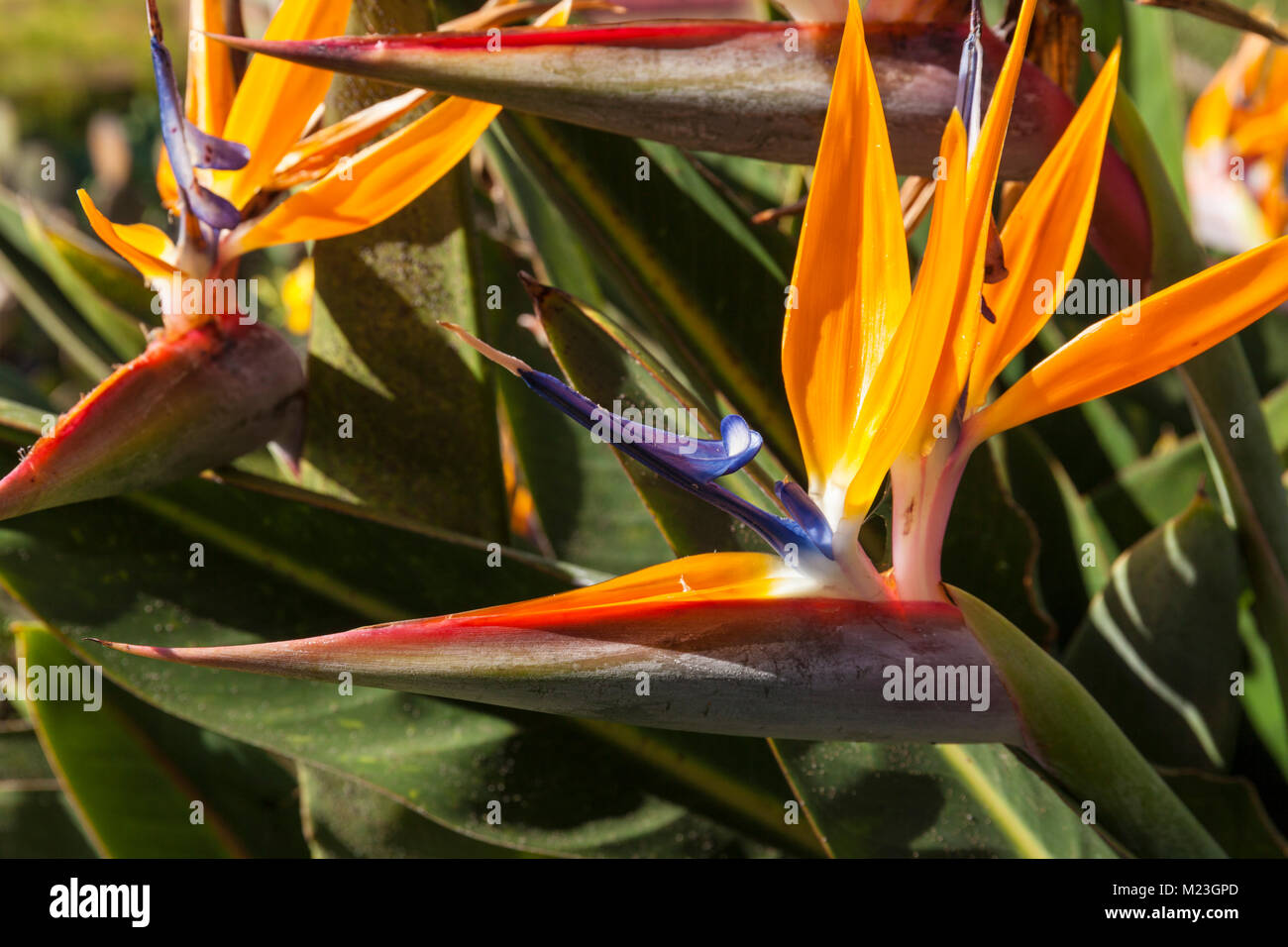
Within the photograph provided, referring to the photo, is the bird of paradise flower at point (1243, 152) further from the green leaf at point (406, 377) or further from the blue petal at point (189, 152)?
the blue petal at point (189, 152)

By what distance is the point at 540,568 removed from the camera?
54 cm

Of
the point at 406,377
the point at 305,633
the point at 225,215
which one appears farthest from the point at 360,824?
the point at 225,215

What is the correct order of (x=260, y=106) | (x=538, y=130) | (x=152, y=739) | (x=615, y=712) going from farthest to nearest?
1. (x=152, y=739)
2. (x=538, y=130)
3. (x=260, y=106)
4. (x=615, y=712)

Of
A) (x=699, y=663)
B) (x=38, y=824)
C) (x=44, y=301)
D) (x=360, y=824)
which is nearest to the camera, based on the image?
(x=699, y=663)

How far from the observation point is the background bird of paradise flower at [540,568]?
1.71 feet

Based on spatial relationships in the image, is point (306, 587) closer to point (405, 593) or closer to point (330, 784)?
point (405, 593)

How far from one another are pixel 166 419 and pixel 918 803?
0.38 metres

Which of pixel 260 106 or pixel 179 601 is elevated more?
pixel 260 106

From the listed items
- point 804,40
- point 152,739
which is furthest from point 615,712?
point 152,739

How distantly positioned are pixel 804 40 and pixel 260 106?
0.24 m

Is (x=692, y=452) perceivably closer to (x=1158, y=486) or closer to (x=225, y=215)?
(x=225, y=215)

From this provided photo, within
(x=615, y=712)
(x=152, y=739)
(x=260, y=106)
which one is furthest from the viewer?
(x=152, y=739)
